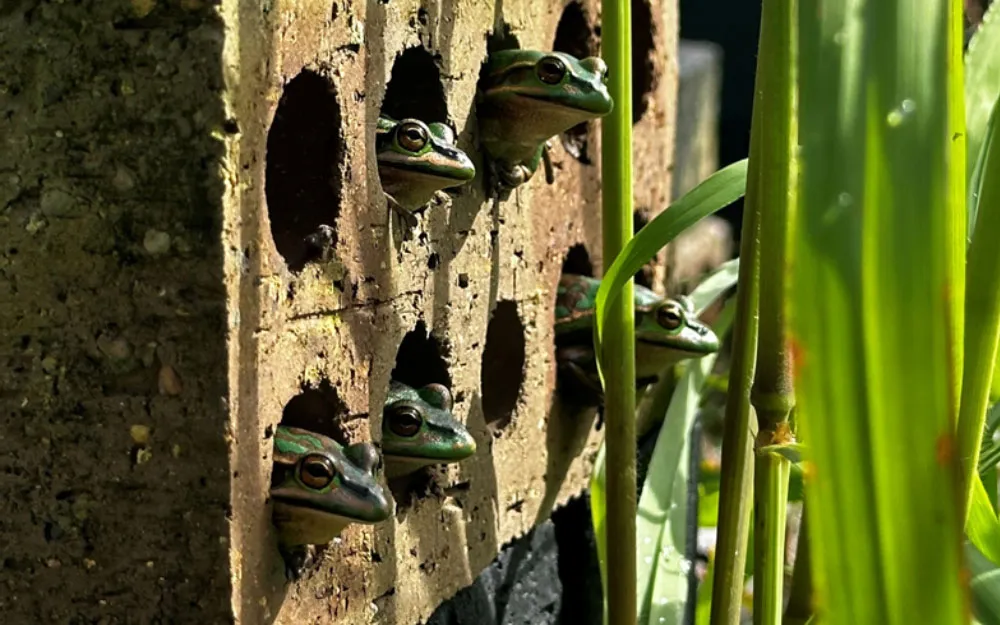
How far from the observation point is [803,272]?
1.91 ft

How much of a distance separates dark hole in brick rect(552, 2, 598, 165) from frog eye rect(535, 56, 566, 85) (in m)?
0.40

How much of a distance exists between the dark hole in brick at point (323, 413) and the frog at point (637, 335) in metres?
0.62

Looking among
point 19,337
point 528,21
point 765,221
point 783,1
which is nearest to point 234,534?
point 19,337

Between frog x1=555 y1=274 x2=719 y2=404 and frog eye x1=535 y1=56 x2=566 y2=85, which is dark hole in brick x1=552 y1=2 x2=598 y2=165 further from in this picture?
frog eye x1=535 y1=56 x2=566 y2=85

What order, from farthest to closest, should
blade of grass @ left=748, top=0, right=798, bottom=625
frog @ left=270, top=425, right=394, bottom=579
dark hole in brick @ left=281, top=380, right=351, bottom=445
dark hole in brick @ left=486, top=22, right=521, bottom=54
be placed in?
dark hole in brick @ left=486, top=22, right=521, bottom=54 < dark hole in brick @ left=281, top=380, right=351, bottom=445 < frog @ left=270, top=425, right=394, bottom=579 < blade of grass @ left=748, top=0, right=798, bottom=625

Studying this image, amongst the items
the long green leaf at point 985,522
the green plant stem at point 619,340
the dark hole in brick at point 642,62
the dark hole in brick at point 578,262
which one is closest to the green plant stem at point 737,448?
the green plant stem at point 619,340

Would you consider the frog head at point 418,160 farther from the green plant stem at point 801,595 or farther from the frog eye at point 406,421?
the green plant stem at point 801,595

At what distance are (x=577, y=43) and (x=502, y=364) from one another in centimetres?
51

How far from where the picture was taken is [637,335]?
5.64ft

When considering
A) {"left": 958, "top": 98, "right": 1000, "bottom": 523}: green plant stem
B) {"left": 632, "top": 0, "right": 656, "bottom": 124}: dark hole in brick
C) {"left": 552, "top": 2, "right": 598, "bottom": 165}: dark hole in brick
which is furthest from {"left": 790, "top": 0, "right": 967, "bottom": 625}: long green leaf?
{"left": 632, "top": 0, "right": 656, "bottom": 124}: dark hole in brick

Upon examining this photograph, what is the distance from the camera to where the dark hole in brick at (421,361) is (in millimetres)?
1392

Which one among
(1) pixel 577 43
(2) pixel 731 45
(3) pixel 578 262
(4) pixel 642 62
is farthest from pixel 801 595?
(2) pixel 731 45

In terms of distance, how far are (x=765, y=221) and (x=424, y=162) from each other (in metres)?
0.39

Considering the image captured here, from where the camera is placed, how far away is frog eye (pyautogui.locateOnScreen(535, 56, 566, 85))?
1359mm
